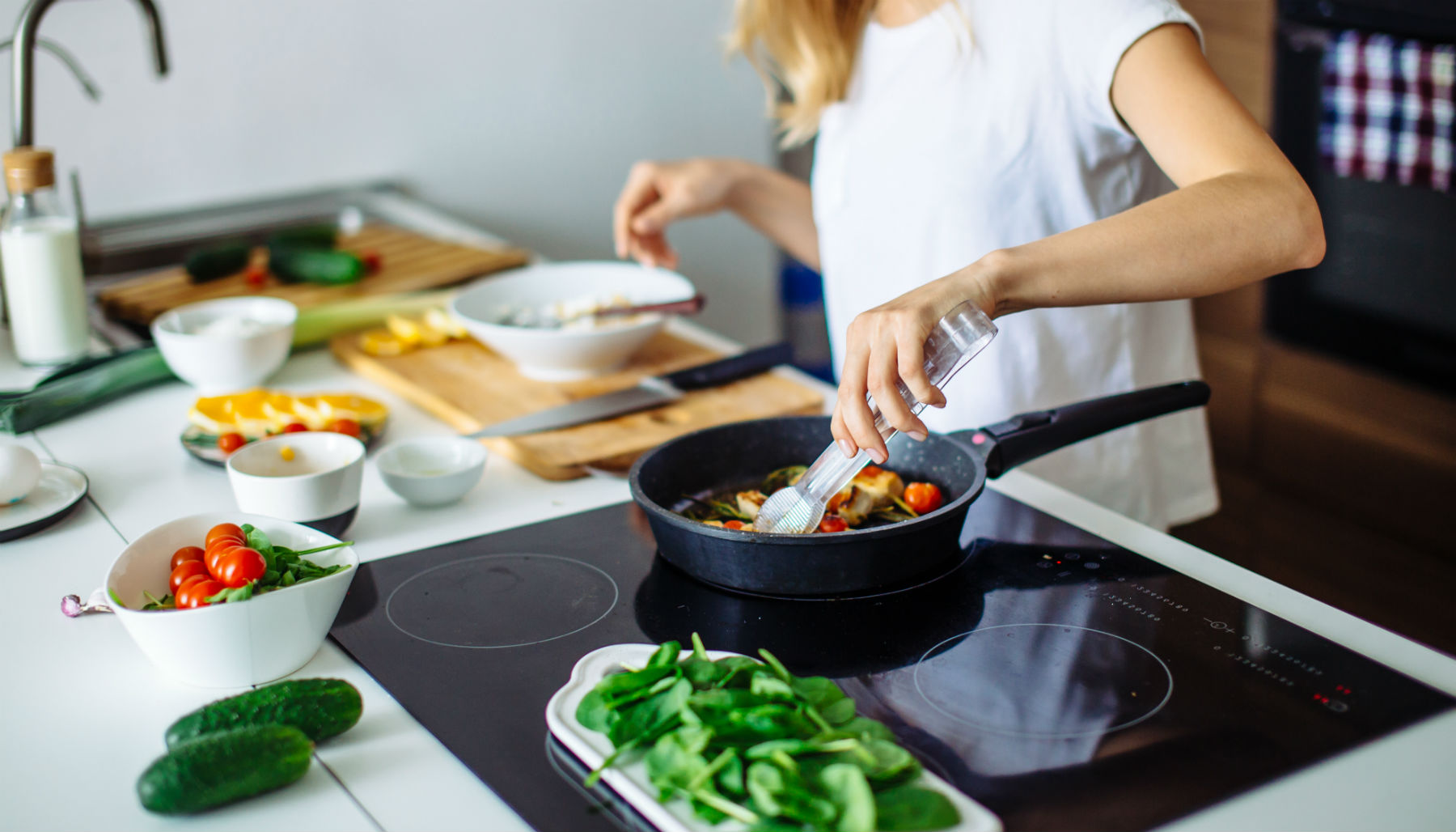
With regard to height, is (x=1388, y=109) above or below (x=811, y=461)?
above

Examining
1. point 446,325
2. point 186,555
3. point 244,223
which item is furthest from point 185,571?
point 244,223

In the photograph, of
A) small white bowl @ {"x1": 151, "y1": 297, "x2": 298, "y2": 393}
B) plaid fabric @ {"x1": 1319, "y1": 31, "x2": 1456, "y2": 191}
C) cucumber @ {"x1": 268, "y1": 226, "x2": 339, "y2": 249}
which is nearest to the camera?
small white bowl @ {"x1": 151, "y1": 297, "x2": 298, "y2": 393}

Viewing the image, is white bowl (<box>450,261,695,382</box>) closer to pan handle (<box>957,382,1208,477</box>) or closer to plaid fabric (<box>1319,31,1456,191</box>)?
pan handle (<box>957,382,1208,477</box>)

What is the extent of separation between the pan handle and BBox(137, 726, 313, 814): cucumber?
57cm

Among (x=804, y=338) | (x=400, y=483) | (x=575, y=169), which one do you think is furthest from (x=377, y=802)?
(x=804, y=338)

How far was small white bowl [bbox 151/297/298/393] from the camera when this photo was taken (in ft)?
4.54

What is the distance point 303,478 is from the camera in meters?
1.00

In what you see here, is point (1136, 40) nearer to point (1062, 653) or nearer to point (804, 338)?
point (1062, 653)

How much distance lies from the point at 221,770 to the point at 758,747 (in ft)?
0.99

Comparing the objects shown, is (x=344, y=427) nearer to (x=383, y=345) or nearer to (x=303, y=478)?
(x=303, y=478)

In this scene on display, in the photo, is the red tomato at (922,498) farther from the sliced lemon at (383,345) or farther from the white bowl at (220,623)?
the sliced lemon at (383,345)

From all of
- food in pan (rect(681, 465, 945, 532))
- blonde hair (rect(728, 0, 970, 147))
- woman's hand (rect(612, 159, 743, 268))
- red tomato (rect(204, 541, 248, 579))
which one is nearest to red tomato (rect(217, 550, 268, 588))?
red tomato (rect(204, 541, 248, 579))

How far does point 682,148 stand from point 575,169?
0.27 m

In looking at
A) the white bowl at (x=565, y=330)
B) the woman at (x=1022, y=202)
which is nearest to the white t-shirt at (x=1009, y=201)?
the woman at (x=1022, y=202)
